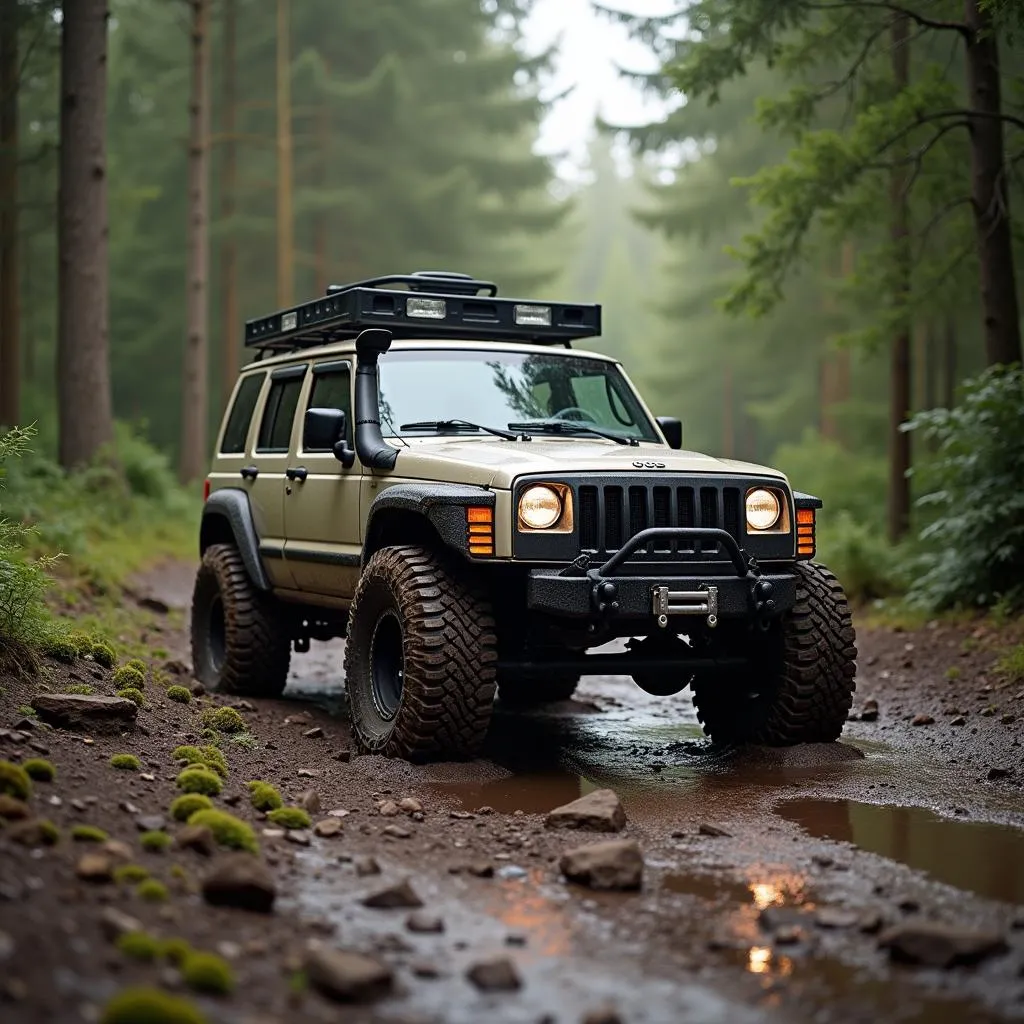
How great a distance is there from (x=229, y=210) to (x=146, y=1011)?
28846 mm

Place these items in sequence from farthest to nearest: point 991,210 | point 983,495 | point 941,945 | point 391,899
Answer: point 991,210, point 983,495, point 391,899, point 941,945

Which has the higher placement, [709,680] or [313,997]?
[709,680]

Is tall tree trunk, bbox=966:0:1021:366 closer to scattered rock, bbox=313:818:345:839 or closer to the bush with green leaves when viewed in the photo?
the bush with green leaves

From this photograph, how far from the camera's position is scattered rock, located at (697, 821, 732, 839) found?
5547mm

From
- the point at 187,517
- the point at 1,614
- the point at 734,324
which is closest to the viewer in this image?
the point at 1,614

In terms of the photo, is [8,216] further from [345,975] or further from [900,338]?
[345,975]

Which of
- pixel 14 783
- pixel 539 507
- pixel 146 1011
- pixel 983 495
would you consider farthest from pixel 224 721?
pixel 983 495

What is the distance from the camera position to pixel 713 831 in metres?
5.56

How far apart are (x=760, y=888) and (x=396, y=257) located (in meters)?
28.7

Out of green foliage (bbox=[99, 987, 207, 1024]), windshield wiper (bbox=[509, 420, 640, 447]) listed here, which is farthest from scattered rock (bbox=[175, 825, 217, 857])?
windshield wiper (bbox=[509, 420, 640, 447])

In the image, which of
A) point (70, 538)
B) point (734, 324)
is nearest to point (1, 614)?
point (70, 538)

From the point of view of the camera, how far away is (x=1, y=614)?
276 inches

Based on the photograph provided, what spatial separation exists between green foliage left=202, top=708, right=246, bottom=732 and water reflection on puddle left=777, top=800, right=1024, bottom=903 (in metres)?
3.03

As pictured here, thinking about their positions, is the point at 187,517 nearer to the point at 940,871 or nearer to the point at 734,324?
the point at 734,324
